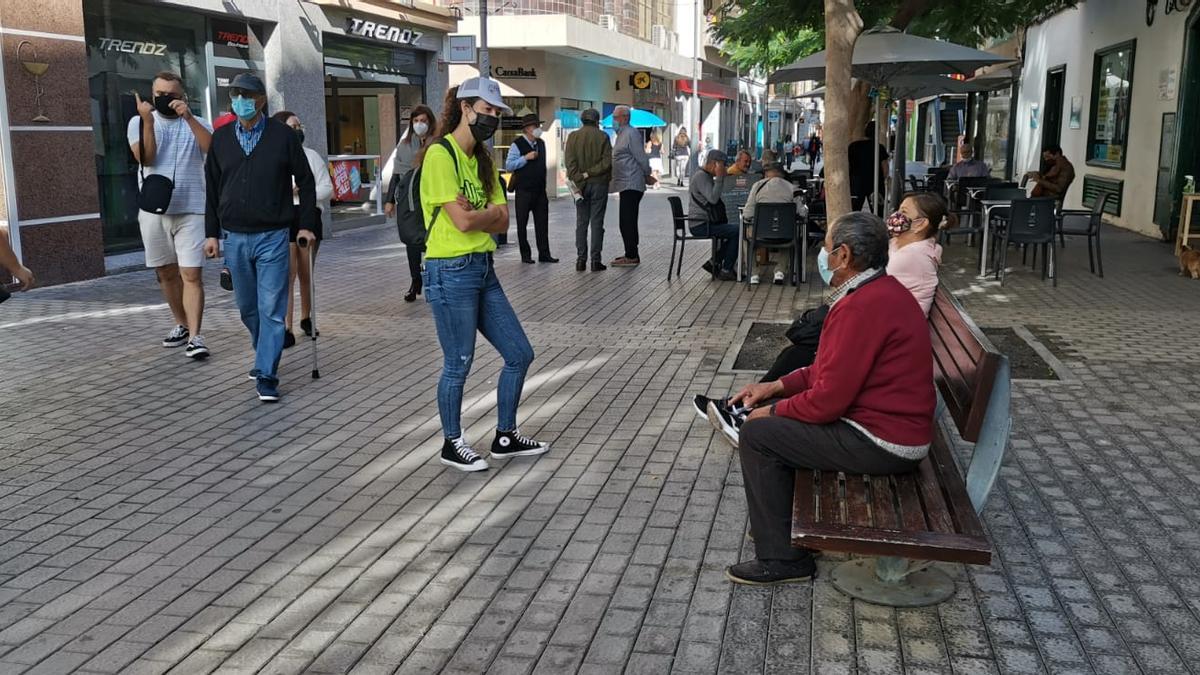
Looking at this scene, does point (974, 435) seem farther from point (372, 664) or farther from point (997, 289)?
point (997, 289)

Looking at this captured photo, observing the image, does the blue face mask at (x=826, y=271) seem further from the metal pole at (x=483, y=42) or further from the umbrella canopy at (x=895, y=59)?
the metal pole at (x=483, y=42)

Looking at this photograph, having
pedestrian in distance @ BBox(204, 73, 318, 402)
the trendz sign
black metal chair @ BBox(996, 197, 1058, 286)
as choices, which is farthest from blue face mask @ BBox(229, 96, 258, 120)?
the trendz sign

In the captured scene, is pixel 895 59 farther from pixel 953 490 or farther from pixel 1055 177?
pixel 953 490

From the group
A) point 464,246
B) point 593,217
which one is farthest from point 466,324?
point 593,217

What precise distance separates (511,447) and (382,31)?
15.1m

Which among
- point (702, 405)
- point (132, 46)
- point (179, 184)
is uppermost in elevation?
point (132, 46)

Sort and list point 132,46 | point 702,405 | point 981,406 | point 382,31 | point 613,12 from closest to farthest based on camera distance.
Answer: point 981,406 < point 702,405 < point 132,46 < point 382,31 < point 613,12

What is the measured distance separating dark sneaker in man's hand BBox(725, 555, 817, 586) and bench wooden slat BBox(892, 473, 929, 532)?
0.44 m

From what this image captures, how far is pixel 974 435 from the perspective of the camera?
3.82 m

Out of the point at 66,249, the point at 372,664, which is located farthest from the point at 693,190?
the point at 372,664

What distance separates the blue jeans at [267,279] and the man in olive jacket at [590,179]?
21.8ft

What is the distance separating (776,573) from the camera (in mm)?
3953

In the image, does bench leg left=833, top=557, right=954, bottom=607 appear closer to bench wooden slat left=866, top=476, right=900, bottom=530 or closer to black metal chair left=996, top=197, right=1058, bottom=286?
bench wooden slat left=866, top=476, right=900, bottom=530

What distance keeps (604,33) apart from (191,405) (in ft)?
81.9
